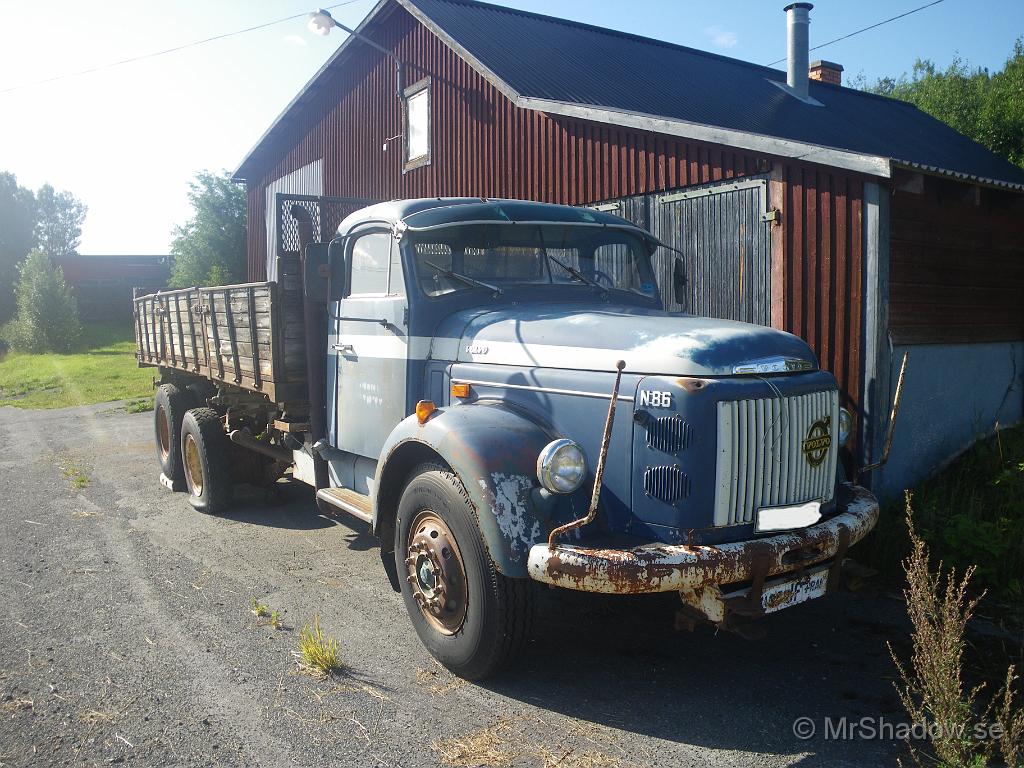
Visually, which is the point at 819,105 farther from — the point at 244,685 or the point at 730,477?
the point at 244,685

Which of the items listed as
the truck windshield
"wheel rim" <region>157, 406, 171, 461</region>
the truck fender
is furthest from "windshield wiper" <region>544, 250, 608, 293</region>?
"wheel rim" <region>157, 406, 171, 461</region>

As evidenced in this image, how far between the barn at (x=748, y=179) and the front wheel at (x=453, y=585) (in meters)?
2.55

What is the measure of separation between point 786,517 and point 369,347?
104 inches

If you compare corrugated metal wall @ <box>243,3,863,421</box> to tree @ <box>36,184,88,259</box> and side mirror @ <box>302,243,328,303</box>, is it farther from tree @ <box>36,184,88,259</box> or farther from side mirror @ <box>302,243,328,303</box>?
tree @ <box>36,184,88,259</box>

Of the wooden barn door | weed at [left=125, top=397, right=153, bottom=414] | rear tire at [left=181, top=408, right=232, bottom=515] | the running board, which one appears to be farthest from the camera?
weed at [left=125, top=397, right=153, bottom=414]

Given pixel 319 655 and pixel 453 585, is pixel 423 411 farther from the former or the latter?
pixel 319 655

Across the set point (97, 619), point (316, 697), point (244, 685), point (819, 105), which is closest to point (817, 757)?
point (316, 697)

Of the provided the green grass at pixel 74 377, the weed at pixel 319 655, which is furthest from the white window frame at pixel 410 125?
the weed at pixel 319 655

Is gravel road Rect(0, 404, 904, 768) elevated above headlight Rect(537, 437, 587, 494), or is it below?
below

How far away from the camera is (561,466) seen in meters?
3.60

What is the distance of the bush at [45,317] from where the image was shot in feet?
104

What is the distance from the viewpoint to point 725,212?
797cm

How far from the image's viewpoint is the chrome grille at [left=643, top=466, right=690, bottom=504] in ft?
11.7

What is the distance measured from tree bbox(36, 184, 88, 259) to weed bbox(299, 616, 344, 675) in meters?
77.7
